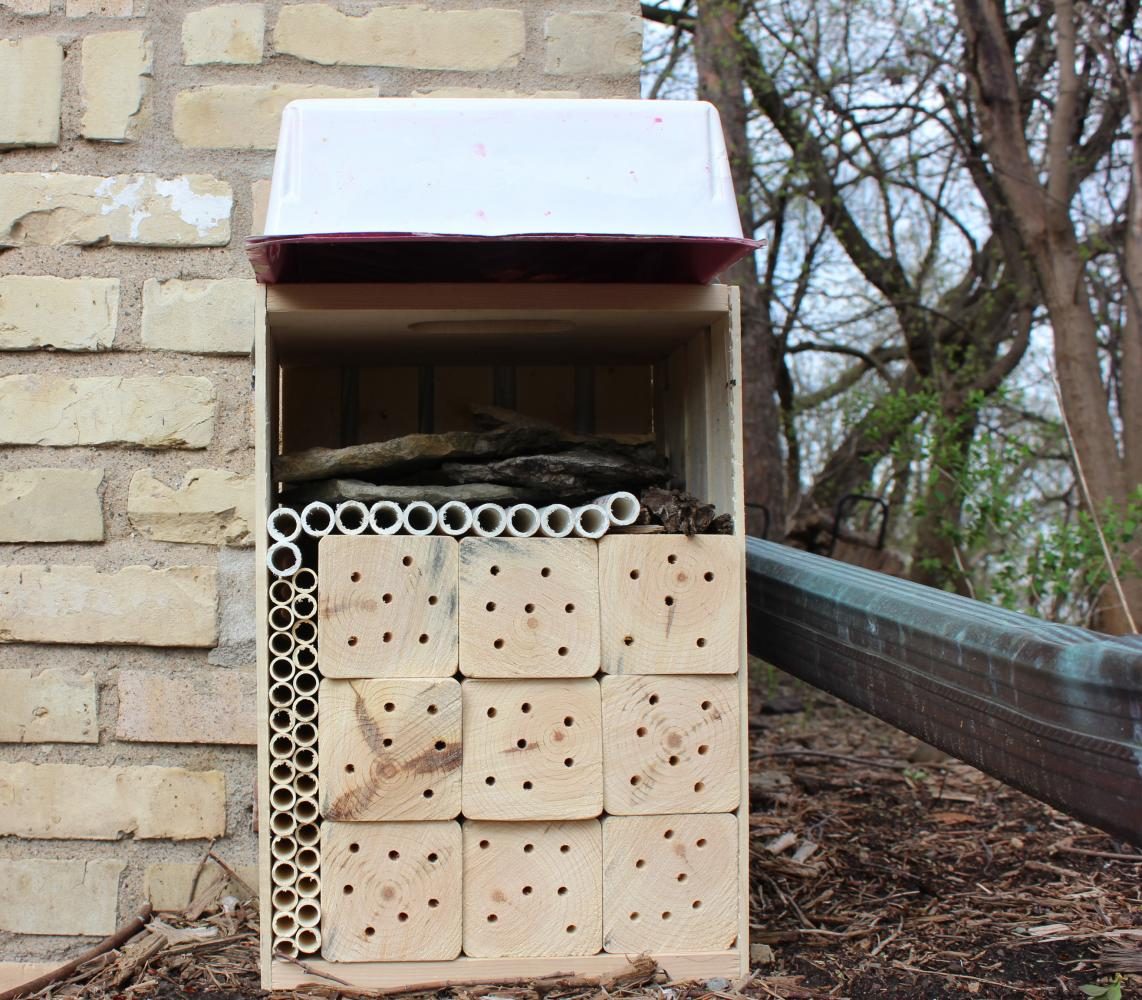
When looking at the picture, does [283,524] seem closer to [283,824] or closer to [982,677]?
[283,824]

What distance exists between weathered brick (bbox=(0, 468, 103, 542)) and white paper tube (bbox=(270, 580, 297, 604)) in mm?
842

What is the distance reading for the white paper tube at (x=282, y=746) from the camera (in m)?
2.11

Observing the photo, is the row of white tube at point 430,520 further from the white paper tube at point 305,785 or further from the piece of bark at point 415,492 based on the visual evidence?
the white paper tube at point 305,785

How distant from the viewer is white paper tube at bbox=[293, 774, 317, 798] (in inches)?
83.3

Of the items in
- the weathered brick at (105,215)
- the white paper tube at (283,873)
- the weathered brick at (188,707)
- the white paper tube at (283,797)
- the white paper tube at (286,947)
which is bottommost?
the white paper tube at (286,947)

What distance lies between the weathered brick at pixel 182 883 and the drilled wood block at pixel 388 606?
942mm

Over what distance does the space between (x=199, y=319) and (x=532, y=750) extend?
1.35 metres

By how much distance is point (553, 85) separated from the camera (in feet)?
9.12

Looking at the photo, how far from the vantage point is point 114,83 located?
280 cm

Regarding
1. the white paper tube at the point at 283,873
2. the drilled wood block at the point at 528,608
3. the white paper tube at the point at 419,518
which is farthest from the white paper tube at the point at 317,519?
the white paper tube at the point at 283,873

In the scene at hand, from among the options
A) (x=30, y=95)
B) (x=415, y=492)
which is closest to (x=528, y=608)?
(x=415, y=492)

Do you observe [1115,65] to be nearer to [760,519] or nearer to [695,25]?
[760,519]

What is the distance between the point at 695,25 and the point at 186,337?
212 inches

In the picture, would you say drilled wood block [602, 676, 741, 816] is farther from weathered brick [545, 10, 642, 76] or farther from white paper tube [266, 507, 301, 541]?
weathered brick [545, 10, 642, 76]
